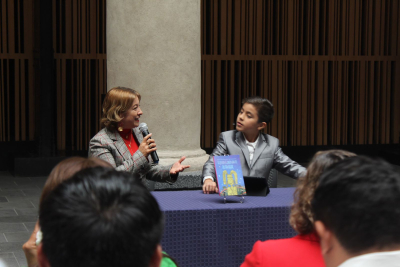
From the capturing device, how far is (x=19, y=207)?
726 cm

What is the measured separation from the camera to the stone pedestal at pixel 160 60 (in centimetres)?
643

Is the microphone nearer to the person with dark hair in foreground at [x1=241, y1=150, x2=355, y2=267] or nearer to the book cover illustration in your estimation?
the book cover illustration

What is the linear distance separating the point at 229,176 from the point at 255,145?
884mm

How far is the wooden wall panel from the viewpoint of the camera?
36.1 feet

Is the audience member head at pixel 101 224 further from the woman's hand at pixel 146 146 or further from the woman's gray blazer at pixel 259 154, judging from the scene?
the woman's gray blazer at pixel 259 154

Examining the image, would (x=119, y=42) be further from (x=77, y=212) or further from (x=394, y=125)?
(x=394, y=125)

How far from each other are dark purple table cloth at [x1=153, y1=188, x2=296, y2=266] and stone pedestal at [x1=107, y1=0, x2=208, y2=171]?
8.92 ft

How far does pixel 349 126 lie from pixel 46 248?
10957 millimetres

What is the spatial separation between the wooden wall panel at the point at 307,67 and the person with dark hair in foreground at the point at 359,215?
958cm

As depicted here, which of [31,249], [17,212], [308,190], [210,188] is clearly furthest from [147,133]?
[17,212]

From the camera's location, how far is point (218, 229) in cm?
371

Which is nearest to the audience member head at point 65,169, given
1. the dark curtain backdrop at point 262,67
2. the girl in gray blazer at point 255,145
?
the girl in gray blazer at point 255,145

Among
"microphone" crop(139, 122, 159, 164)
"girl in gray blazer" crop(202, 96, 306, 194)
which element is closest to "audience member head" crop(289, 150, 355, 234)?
"microphone" crop(139, 122, 159, 164)

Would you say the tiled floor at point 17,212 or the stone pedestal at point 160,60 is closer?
the tiled floor at point 17,212
